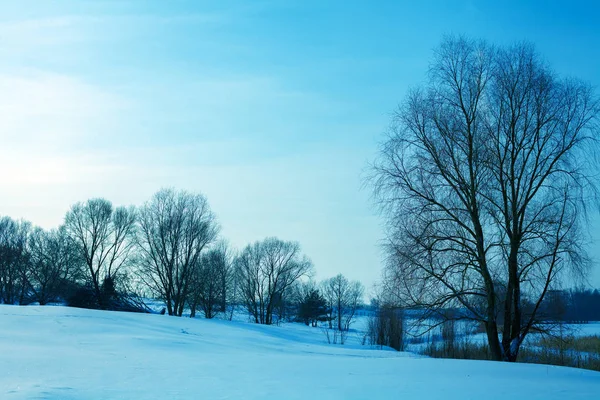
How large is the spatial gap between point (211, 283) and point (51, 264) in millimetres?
15780

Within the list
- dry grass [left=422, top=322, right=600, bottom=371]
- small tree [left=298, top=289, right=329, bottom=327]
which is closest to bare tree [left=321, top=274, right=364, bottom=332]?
small tree [left=298, top=289, right=329, bottom=327]

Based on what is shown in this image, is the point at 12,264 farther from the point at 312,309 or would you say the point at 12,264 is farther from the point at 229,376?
the point at 229,376

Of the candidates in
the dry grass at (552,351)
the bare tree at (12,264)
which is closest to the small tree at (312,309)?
the bare tree at (12,264)

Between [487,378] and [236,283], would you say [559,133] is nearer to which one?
[487,378]

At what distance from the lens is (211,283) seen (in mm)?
52875

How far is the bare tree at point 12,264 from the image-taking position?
4850cm

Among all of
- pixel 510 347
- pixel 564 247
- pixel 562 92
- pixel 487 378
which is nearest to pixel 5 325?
pixel 487 378

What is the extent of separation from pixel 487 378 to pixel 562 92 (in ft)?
28.5

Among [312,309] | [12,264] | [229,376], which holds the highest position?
[12,264]

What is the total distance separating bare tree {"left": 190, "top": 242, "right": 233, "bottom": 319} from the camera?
1975 inches

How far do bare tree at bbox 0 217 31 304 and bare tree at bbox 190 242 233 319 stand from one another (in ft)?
53.6

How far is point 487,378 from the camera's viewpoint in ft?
29.7

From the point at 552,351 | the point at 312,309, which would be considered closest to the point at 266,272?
the point at 312,309

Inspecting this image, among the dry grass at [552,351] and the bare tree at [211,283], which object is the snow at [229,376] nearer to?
the dry grass at [552,351]
